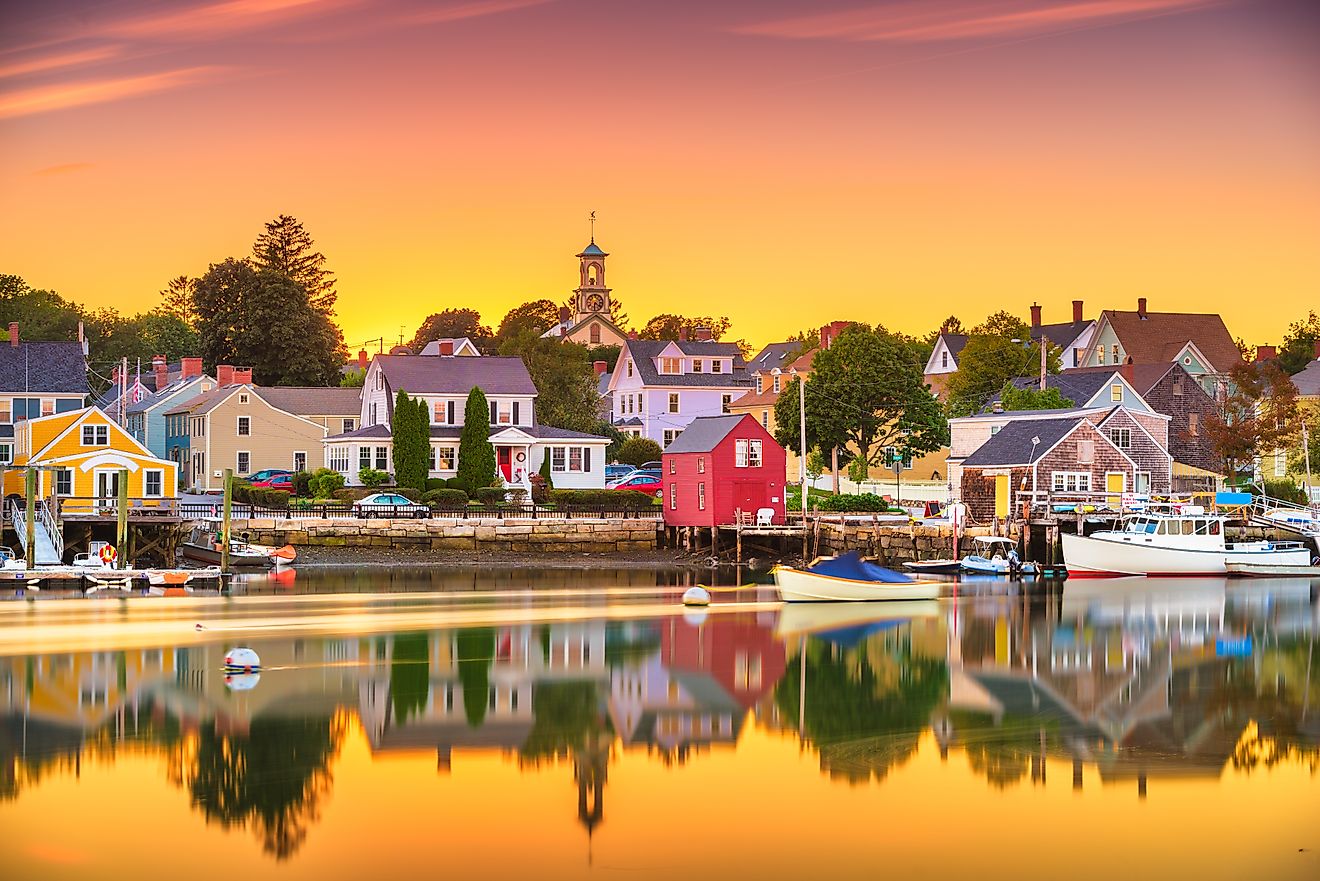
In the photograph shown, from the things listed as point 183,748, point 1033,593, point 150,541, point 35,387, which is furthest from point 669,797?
point 35,387

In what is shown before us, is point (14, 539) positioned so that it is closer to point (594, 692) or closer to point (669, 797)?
point (594, 692)

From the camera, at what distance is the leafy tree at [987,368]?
91.2 metres

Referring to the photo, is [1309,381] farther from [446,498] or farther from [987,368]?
[446,498]

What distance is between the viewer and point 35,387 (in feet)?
276

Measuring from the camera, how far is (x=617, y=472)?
85.9 metres

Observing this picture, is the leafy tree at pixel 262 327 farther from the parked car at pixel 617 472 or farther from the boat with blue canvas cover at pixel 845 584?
the boat with blue canvas cover at pixel 845 584

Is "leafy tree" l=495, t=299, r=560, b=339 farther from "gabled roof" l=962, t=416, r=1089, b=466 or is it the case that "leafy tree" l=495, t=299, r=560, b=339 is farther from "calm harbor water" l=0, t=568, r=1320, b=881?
"calm harbor water" l=0, t=568, r=1320, b=881

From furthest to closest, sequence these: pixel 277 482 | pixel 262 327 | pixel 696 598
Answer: pixel 262 327, pixel 277 482, pixel 696 598

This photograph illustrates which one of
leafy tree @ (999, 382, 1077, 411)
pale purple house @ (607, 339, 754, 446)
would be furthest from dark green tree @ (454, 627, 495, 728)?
pale purple house @ (607, 339, 754, 446)

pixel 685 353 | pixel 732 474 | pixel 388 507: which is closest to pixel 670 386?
pixel 685 353

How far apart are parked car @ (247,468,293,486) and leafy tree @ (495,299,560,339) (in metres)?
63.4

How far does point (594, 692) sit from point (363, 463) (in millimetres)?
46877

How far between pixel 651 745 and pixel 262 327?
92261mm

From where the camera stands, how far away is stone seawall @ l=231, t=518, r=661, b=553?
208 feet
